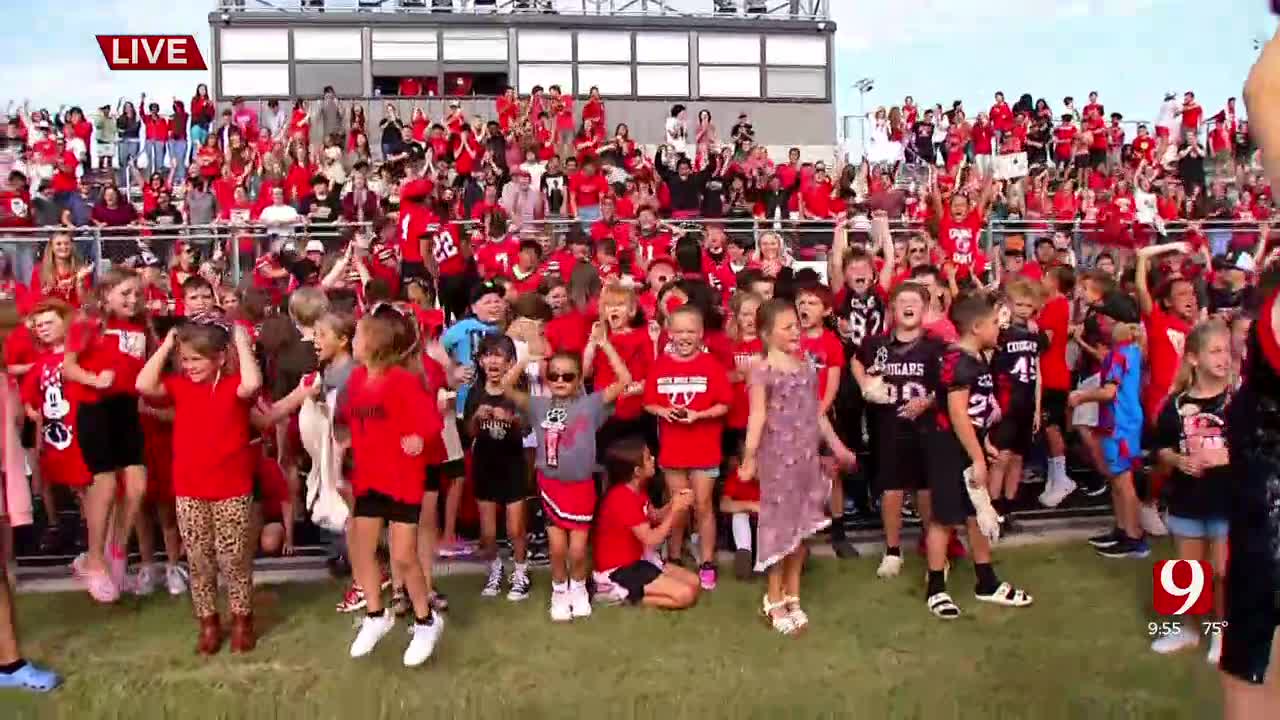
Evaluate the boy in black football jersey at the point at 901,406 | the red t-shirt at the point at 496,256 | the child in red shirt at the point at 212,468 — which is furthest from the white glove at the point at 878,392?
the red t-shirt at the point at 496,256

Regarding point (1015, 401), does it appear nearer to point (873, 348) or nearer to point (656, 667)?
point (873, 348)

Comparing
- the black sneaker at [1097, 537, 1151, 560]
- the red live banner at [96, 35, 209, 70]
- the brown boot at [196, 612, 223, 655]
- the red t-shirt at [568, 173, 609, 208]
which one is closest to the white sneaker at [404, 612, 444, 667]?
the brown boot at [196, 612, 223, 655]

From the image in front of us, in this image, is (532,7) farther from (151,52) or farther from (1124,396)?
(1124,396)

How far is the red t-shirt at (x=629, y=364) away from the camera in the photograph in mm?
6973

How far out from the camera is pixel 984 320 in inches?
241

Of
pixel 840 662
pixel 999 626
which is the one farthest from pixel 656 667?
pixel 999 626

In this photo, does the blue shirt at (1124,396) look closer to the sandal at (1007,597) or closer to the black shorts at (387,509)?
the sandal at (1007,597)

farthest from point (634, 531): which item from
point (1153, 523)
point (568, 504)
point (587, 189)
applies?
point (587, 189)

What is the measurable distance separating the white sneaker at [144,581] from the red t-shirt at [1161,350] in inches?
244

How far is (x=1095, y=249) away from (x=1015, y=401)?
22.2 ft

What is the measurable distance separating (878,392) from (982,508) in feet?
3.38

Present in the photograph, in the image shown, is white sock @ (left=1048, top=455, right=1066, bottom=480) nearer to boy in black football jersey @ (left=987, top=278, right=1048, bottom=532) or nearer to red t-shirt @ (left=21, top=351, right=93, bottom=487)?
boy in black football jersey @ (left=987, top=278, right=1048, bottom=532)

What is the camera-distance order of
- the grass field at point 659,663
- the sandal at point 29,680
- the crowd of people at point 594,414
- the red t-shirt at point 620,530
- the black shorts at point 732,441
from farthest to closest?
1. the black shorts at point 732,441
2. the red t-shirt at point 620,530
3. the crowd of people at point 594,414
4. the sandal at point 29,680
5. the grass field at point 659,663

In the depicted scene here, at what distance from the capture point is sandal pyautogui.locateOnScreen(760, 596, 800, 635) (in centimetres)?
573
